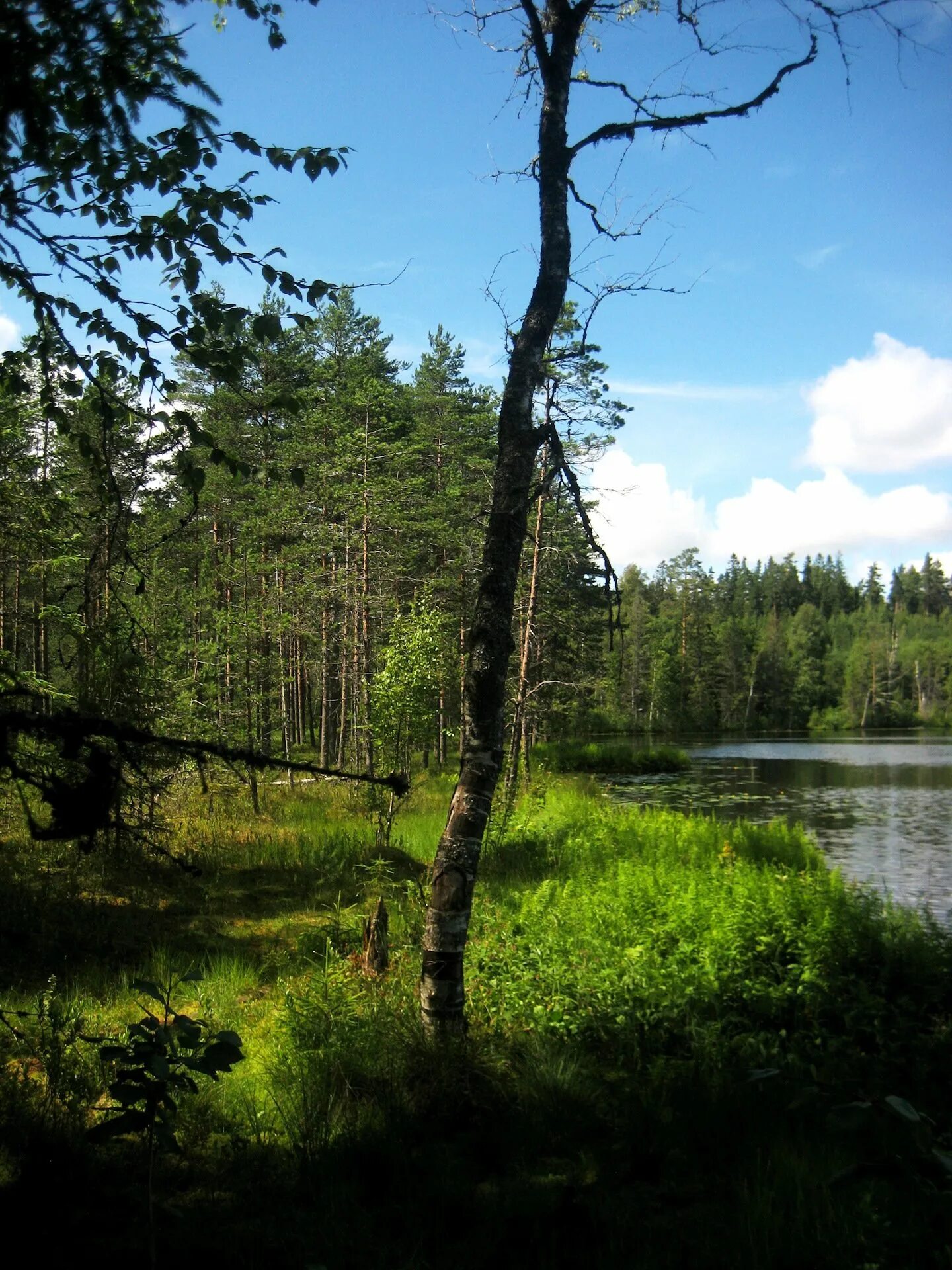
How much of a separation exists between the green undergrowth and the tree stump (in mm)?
25257

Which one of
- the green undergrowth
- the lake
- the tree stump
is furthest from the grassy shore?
the green undergrowth

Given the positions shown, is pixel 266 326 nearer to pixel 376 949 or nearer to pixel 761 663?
pixel 376 949

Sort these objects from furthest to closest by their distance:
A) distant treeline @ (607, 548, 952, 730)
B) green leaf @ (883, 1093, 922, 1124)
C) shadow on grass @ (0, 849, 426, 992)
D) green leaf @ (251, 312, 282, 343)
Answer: distant treeline @ (607, 548, 952, 730) → shadow on grass @ (0, 849, 426, 992) → green leaf @ (251, 312, 282, 343) → green leaf @ (883, 1093, 922, 1124)

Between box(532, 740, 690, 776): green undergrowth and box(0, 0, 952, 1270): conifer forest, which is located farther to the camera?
box(532, 740, 690, 776): green undergrowth

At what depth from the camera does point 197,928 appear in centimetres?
785

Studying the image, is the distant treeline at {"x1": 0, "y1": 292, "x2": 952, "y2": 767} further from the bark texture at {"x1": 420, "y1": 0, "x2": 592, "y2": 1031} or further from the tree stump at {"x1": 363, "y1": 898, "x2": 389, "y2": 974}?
the tree stump at {"x1": 363, "y1": 898, "x2": 389, "y2": 974}

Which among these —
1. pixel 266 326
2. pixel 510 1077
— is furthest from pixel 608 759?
pixel 266 326

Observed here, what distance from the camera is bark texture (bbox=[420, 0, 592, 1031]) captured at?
485 centimetres

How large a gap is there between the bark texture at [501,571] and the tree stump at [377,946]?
151 centimetres

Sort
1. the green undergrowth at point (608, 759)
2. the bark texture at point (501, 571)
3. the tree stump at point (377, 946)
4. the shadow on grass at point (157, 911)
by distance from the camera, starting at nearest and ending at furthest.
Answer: the bark texture at point (501, 571) < the tree stump at point (377, 946) < the shadow on grass at point (157, 911) < the green undergrowth at point (608, 759)

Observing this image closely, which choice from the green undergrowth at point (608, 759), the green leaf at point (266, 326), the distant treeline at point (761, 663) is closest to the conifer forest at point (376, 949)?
the green leaf at point (266, 326)

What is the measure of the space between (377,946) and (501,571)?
324cm

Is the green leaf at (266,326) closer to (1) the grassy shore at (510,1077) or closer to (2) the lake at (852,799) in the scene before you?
(1) the grassy shore at (510,1077)

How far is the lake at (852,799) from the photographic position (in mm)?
13562
